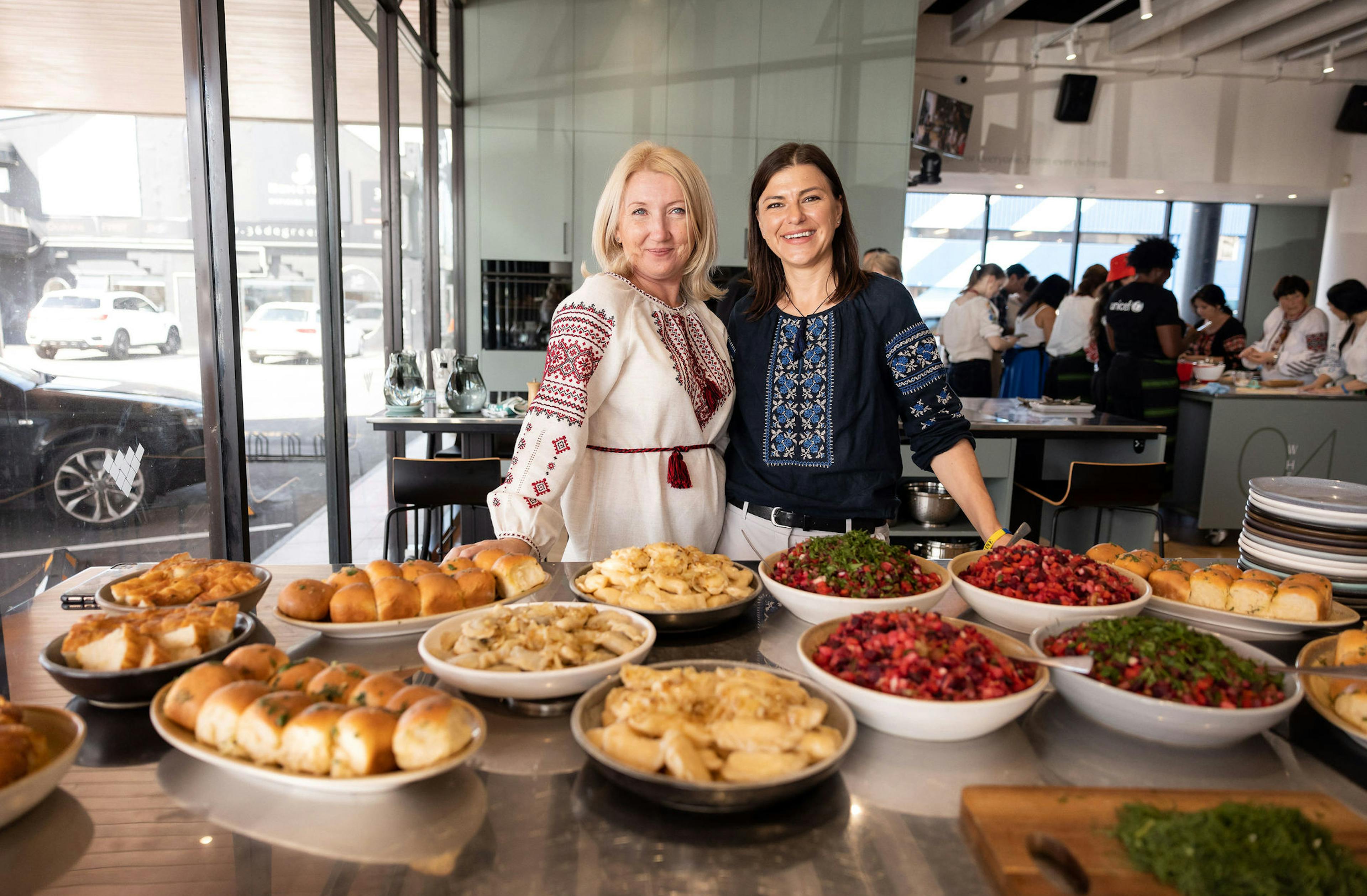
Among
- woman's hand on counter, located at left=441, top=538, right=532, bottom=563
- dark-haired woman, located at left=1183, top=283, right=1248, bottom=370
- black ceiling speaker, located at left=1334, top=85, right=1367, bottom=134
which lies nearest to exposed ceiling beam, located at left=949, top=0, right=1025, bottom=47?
dark-haired woman, located at left=1183, top=283, right=1248, bottom=370

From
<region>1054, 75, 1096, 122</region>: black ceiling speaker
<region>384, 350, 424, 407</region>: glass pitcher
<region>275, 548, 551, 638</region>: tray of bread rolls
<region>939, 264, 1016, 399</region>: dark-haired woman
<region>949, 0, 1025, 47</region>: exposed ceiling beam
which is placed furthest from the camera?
<region>1054, 75, 1096, 122</region>: black ceiling speaker

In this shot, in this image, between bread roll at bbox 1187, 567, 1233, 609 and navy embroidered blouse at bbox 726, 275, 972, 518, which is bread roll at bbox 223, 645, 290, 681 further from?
bread roll at bbox 1187, 567, 1233, 609

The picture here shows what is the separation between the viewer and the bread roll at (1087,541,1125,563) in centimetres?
153

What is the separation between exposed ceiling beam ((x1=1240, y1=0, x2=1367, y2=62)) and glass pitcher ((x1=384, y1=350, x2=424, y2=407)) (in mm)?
8669

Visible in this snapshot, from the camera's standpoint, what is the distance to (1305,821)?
0.74m

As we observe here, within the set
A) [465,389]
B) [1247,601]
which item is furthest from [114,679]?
[465,389]

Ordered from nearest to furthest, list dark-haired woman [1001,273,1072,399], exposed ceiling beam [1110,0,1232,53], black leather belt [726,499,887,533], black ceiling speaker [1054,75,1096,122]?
1. black leather belt [726,499,887,533]
2. exposed ceiling beam [1110,0,1232,53]
3. dark-haired woman [1001,273,1072,399]
4. black ceiling speaker [1054,75,1096,122]

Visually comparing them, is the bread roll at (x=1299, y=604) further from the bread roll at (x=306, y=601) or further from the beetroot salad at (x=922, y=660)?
the bread roll at (x=306, y=601)

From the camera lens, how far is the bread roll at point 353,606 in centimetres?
119

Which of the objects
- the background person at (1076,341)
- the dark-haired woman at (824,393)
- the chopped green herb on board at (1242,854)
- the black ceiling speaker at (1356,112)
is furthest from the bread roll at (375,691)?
the black ceiling speaker at (1356,112)

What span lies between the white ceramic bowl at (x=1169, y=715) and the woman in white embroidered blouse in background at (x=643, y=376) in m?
1.05

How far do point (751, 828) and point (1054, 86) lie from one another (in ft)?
34.4

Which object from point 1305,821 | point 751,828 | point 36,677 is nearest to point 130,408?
point 36,677

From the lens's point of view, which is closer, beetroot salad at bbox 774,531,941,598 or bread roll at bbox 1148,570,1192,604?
beetroot salad at bbox 774,531,941,598
